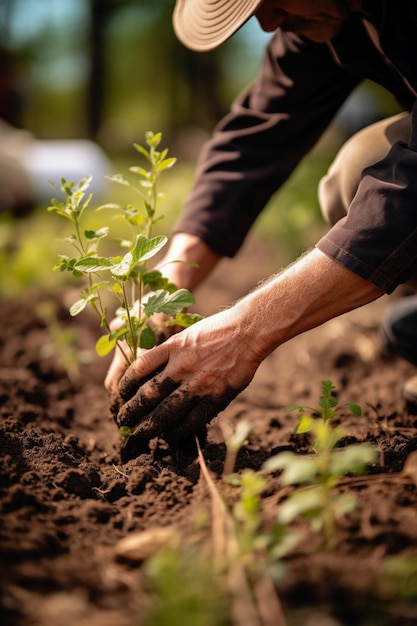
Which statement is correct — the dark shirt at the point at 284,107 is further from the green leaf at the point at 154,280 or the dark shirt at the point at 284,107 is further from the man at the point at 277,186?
the green leaf at the point at 154,280

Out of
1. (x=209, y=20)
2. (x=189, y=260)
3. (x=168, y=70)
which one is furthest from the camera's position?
(x=168, y=70)

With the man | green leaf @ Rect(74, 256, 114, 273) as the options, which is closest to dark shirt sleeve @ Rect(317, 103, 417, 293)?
the man

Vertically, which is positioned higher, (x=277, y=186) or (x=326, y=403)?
(x=277, y=186)

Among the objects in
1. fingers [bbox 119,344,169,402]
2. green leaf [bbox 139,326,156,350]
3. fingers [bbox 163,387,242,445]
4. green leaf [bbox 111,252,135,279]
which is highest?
green leaf [bbox 111,252,135,279]

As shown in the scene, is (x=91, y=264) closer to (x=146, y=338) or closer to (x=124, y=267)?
(x=124, y=267)

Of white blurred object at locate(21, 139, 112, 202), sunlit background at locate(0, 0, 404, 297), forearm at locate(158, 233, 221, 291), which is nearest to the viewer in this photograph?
forearm at locate(158, 233, 221, 291)

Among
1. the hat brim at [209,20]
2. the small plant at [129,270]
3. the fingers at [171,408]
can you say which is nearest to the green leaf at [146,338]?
the small plant at [129,270]

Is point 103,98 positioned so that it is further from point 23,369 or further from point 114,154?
point 23,369

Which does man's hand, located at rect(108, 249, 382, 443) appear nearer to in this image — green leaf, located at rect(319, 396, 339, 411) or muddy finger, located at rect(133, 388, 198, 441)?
muddy finger, located at rect(133, 388, 198, 441)

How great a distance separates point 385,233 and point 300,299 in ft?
0.91

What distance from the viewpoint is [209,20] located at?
6.38ft

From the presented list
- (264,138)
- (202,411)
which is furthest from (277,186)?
(202,411)

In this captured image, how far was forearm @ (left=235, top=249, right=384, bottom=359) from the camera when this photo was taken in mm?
1635

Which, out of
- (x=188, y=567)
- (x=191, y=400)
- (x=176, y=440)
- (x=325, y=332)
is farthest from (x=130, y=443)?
(x=325, y=332)
